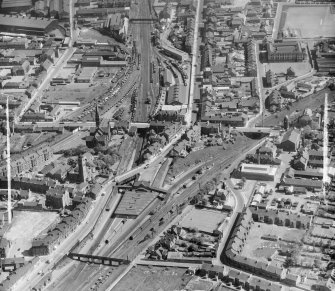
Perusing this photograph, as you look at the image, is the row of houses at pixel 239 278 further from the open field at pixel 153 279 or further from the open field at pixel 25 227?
the open field at pixel 25 227

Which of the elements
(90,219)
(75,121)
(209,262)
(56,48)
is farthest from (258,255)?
(56,48)

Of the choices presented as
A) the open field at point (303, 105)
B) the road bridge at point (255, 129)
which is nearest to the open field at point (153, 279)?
the road bridge at point (255, 129)

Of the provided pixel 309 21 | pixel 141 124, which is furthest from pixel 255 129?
pixel 309 21

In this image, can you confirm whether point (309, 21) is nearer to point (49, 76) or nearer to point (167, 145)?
point (49, 76)

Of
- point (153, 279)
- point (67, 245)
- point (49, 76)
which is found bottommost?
point (153, 279)

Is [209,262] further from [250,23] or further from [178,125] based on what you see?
[250,23]
